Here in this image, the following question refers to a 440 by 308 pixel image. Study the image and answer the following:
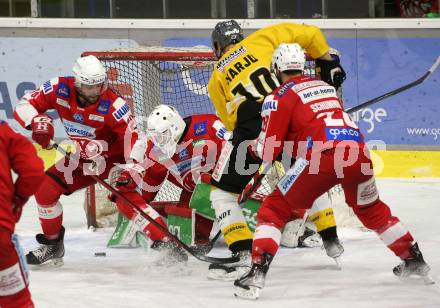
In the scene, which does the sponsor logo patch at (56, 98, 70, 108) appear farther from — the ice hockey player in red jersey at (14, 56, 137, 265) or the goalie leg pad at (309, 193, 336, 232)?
the goalie leg pad at (309, 193, 336, 232)

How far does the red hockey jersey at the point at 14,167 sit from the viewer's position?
320cm

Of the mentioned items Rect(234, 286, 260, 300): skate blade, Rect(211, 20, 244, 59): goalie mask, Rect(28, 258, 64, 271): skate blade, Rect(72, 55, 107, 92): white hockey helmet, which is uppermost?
Rect(211, 20, 244, 59): goalie mask

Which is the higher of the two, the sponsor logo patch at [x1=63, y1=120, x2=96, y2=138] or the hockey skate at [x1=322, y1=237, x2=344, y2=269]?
the sponsor logo patch at [x1=63, y1=120, x2=96, y2=138]

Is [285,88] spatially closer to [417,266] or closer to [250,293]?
[250,293]

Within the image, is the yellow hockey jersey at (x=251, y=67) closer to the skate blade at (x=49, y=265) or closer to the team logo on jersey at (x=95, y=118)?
the team logo on jersey at (x=95, y=118)

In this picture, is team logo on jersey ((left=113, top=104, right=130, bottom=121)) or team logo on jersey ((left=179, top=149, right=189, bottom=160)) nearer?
team logo on jersey ((left=113, top=104, right=130, bottom=121))

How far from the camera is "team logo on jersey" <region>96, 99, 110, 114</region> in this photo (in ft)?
16.9

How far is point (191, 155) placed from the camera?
539 cm

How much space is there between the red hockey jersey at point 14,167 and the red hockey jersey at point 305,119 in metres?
1.22

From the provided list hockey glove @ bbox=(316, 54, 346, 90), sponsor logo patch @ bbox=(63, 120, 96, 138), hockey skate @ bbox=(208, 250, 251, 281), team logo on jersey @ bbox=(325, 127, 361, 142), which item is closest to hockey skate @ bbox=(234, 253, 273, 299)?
→ hockey skate @ bbox=(208, 250, 251, 281)

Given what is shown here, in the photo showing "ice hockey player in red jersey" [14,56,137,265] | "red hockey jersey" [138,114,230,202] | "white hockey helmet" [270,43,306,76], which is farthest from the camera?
"red hockey jersey" [138,114,230,202]

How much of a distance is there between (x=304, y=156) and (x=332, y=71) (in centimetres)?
98

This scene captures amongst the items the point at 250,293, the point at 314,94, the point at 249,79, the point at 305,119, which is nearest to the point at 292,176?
the point at 305,119

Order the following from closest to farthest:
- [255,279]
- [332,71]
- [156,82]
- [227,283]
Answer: [255,279]
[227,283]
[332,71]
[156,82]
